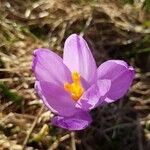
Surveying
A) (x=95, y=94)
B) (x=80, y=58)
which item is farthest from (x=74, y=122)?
(x=80, y=58)

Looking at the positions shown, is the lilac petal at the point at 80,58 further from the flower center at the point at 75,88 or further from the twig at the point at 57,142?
the twig at the point at 57,142

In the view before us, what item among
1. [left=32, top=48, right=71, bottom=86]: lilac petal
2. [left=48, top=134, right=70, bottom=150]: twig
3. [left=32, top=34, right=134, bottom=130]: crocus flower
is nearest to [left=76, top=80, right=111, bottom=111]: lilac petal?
[left=32, top=34, right=134, bottom=130]: crocus flower

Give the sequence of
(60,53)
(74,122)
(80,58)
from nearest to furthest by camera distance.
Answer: (74,122) < (80,58) < (60,53)

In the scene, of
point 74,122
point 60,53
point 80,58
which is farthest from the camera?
point 60,53

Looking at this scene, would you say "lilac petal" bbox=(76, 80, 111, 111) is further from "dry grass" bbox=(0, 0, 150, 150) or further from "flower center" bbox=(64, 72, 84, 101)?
"dry grass" bbox=(0, 0, 150, 150)

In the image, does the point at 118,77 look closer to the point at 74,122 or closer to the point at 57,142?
the point at 74,122

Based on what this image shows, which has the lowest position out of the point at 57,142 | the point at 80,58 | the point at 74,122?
→ the point at 57,142

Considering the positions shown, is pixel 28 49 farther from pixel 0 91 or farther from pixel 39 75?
pixel 39 75
